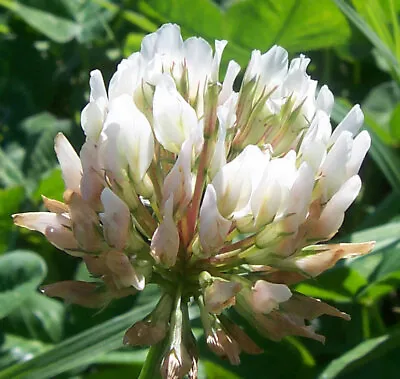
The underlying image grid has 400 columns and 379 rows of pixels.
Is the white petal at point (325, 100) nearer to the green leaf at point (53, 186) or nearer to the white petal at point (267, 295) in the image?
the white petal at point (267, 295)

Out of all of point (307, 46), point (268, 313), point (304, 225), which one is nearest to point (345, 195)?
point (304, 225)

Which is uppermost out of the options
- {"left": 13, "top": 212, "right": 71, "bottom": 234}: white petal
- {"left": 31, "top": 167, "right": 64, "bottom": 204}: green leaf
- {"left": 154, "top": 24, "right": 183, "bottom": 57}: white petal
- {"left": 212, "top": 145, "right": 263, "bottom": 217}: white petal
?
{"left": 31, "top": 167, "right": 64, "bottom": 204}: green leaf

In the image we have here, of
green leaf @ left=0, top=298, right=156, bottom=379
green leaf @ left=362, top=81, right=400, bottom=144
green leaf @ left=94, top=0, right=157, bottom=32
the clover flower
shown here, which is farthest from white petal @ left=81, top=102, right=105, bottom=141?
green leaf @ left=362, top=81, right=400, bottom=144

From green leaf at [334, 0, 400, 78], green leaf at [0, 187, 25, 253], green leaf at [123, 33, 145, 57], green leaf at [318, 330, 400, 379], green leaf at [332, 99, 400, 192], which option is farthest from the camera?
green leaf at [123, 33, 145, 57]

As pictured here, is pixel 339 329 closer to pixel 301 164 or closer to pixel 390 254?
pixel 390 254

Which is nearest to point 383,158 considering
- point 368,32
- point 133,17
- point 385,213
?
point 385,213

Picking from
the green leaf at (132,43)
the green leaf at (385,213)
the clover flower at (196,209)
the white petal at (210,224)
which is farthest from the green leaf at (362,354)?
the green leaf at (132,43)

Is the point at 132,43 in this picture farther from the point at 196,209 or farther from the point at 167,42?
the point at 196,209

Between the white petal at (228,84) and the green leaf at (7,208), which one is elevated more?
the green leaf at (7,208)

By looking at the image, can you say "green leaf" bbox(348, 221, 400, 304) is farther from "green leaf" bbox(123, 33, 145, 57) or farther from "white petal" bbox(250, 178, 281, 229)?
"green leaf" bbox(123, 33, 145, 57)
